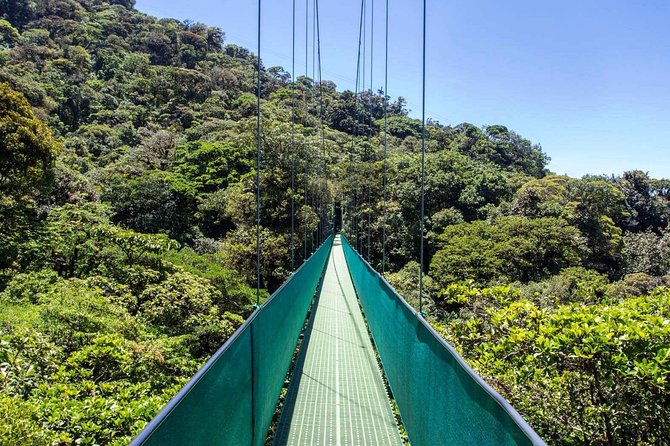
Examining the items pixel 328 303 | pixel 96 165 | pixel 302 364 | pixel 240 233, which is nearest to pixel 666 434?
pixel 302 364

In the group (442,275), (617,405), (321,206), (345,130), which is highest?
(345,130)

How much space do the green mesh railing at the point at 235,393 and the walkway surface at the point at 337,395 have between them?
319mm

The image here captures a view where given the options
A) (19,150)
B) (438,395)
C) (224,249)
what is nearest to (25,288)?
(19,150)

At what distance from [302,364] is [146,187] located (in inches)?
740

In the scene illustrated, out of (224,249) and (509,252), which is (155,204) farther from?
(509,252)

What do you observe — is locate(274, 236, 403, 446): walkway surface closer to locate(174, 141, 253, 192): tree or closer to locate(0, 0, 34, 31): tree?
locate(174, 141, 253, 192): tree

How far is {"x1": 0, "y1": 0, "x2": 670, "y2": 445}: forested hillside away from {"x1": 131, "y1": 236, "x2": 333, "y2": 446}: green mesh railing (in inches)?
48.5

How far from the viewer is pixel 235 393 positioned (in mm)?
1682

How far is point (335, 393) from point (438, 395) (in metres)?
2.13

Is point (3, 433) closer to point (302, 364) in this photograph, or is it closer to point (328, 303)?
point (302, 364)

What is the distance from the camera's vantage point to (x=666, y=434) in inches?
101

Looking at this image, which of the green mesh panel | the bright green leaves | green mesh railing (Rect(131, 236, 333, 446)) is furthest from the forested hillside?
green mesh railing (Rect(131, 236, 333, 446))

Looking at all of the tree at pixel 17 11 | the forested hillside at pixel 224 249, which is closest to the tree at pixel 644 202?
the forested hillside at pixel 224 249

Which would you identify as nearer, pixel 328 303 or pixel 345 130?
pixel 328 303
